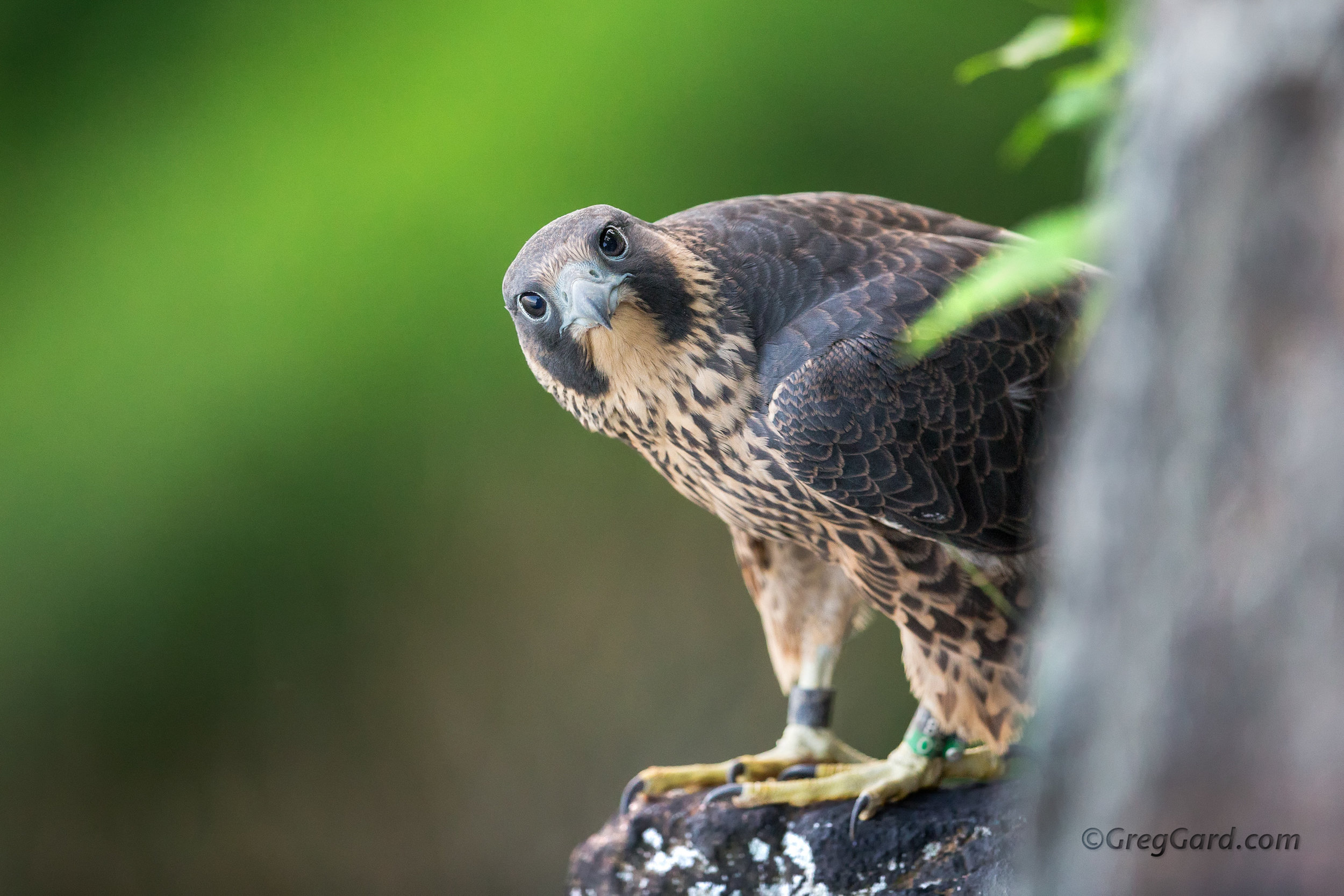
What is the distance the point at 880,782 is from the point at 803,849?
21cm

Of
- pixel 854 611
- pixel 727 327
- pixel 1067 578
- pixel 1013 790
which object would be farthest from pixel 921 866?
pixel 1067 578

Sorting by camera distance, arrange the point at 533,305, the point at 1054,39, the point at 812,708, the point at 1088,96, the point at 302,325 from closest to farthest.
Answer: the point at 1088,96 → the point at 1054,39 → the point at 533,305 → the point at 812,708 → the point at 302,325

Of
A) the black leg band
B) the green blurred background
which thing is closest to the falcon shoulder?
the black leg band

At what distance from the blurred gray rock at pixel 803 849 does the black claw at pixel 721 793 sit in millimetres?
28

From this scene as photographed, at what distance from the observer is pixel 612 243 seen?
191 centimetres

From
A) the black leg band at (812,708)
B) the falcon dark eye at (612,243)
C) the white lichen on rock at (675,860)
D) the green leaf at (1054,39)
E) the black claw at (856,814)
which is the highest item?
the green leaf at (1054,39)

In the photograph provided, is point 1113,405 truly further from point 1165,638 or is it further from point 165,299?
point 165,299

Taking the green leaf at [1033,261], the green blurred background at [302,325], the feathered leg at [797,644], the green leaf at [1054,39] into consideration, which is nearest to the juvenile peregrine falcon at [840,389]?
the feathered leg at [797,644]

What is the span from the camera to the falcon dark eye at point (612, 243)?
6.22 feet

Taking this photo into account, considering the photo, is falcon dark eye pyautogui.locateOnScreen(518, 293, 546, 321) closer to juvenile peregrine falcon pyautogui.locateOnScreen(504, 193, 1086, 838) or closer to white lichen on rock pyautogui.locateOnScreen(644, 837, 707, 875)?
juvenile peregrine falcon pyautogui.locateOnScreen(504, 193, 1086, 838)

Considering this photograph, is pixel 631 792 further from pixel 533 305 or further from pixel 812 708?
pixel 533 305

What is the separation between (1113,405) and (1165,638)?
15cm

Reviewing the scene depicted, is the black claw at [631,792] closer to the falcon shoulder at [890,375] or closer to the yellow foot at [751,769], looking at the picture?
the yellow foot at [751,769]

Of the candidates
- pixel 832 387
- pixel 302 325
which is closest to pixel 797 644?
pixel 832 387
